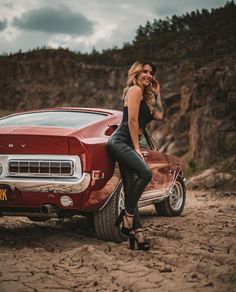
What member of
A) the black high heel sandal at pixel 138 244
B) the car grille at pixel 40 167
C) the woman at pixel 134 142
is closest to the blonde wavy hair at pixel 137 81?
the woman at pixel 134 142

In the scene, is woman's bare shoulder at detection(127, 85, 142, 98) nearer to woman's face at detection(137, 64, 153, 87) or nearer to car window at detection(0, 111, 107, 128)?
woman's face at detection(137, 64, 153, 87)

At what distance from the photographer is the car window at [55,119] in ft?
17.3

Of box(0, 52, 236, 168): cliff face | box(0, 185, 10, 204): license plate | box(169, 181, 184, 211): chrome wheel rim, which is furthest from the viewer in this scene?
box(0, 52, 236, 168): cliff face

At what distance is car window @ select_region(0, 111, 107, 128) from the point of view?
529 centimetres

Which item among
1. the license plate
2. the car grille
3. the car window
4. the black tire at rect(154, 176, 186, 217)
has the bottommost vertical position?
the black tire at rect(154, 176, 186, 217)

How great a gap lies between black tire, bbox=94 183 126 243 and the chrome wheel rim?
7.60ft

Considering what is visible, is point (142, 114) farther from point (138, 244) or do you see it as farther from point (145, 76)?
point (138, 244)

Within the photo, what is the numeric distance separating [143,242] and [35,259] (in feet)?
3.51

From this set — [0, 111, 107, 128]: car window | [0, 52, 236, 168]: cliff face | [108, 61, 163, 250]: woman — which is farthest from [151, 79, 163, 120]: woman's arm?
[0, 52, 236, 168]: cliff face

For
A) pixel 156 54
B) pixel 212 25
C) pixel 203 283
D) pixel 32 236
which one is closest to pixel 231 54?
pixel 212 25

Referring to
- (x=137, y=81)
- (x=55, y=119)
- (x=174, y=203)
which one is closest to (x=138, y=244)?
(x=137, y=81)

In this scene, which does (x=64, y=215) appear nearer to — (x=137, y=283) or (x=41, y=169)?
(x=41, y=169)

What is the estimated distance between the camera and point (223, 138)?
1466 cm

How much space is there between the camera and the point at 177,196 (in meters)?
7.39
